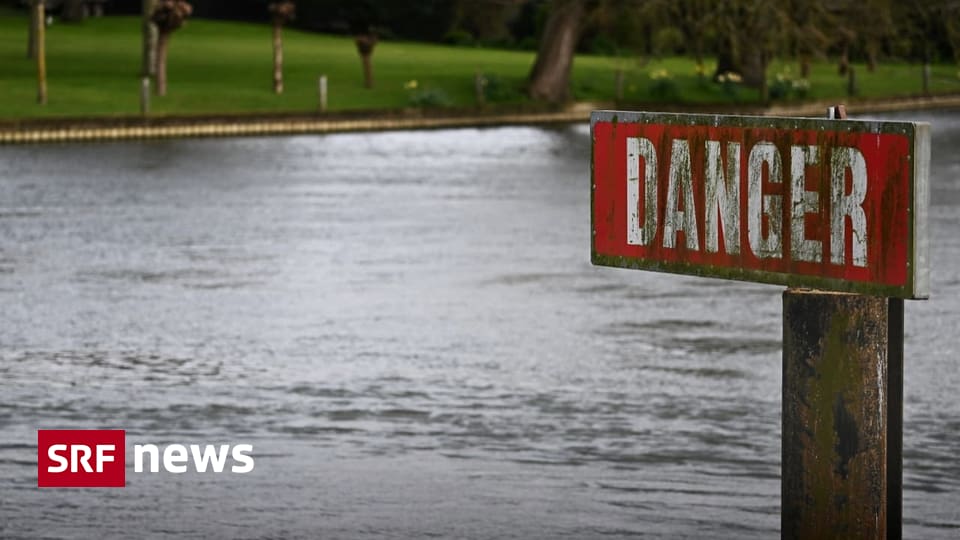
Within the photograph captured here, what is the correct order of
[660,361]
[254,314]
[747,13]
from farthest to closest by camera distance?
[747,13]
[254,314]
[660,361]

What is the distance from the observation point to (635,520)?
8.45m

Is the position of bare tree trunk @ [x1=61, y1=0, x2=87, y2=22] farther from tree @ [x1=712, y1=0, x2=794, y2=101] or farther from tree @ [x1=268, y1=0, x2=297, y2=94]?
tree @ [x1=712, y1=0, x2=794, y2=101]

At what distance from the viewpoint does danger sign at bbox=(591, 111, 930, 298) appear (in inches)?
183

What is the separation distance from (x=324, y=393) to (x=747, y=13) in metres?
36.6

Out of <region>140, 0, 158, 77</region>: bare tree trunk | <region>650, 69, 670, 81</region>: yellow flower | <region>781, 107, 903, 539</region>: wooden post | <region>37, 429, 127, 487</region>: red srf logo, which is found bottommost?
<region>37, 429, 127, 487</region>: red srf logo

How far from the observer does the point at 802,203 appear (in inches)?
193

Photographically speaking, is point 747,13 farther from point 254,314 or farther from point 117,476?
point 117,476

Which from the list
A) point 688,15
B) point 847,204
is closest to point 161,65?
point 688,15

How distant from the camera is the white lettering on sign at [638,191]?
5.22 metres

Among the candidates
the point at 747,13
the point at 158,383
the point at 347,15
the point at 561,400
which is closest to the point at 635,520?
the point at 561,400

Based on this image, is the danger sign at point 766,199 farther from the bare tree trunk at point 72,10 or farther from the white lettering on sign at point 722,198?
the bare tree trunk at point 72,10

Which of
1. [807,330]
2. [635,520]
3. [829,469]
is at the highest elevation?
[807,330]

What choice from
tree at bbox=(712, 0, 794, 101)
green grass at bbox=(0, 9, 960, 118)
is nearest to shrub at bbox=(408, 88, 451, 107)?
green grass at bbox=(0, 9, 960, 118)

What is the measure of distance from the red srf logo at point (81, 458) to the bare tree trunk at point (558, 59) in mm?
40857
